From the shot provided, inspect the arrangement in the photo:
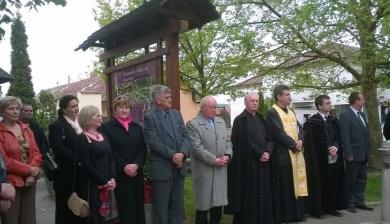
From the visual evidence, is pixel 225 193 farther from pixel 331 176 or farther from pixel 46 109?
pixel 46 109

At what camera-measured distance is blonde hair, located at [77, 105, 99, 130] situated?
530 cm

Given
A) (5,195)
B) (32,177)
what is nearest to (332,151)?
(32,177)

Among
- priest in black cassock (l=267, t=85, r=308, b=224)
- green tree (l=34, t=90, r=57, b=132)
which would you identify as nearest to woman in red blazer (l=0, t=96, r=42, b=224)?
priest in black cassock (l=267, t=85, r=308, b=224)

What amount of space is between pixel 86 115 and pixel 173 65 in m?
1.74

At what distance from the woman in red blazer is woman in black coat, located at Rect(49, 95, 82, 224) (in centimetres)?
26

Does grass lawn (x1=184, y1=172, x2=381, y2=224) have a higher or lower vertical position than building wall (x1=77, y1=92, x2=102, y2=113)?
lower

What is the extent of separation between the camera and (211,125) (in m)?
6.27

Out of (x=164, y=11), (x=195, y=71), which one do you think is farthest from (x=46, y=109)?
(x=164, y=11)

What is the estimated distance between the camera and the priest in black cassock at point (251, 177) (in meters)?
6.34

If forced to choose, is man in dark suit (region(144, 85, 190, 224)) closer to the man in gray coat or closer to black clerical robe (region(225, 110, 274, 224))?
the man in gray coat

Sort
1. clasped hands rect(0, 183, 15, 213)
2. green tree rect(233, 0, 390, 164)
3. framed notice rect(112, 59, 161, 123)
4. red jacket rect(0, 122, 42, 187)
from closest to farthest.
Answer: clasped hands rect(0, 183, 15, 213) < red jacket rect(0, 122, 42, 187) < framed notice rect(112, 59, 161, 123) < green tree rect(233, 0, 390, 164)

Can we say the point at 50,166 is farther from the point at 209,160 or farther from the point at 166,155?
the point at 209,160

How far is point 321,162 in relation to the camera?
24.8 feet

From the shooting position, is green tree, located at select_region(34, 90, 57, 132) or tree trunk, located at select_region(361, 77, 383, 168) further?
green tree, located at select_region(34, 90, 57, 132)
